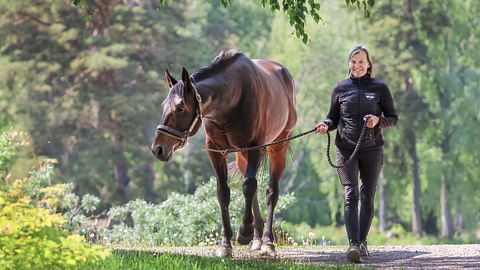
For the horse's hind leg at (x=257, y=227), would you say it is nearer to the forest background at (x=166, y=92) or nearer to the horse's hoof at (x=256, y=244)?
the horse's hoof at (x=256, y=244)

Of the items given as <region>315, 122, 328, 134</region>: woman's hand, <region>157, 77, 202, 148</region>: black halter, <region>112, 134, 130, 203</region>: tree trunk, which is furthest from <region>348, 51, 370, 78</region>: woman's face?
<region>112, 134, 130, 203</region>: tree trunk

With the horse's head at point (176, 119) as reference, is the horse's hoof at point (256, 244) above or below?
below

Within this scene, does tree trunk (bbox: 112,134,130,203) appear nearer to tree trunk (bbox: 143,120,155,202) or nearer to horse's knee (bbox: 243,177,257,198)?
tree trunk (bbox: 143,120,155,202)

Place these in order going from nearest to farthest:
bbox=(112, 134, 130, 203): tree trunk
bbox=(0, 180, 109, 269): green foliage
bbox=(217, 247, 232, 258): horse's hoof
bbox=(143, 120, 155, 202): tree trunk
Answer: bbox=(0, 180, 109, 269): green foliage
bbox=(217, 247, 232, 258): horse's hoof
bbox=(112, 134, 130, 203): tree trunk
bbox=(143, 120, 155, 202): tree trunk

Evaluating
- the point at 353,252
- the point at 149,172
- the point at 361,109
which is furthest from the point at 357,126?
the point at 149,172

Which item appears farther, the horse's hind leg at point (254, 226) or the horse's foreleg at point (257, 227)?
the horse's foreleg at point (257, 227)

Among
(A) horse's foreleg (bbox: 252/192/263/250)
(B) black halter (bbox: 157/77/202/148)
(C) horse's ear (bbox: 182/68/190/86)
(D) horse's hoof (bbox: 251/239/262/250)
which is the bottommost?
(D) horse's hoof (bbox: 251/239/262/250)

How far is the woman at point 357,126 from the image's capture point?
234 inches

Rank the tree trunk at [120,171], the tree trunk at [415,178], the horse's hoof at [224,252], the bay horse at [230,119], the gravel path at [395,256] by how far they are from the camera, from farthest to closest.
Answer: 1. the tree trunk at [415,178]
2. the tree trunk at [120,171]
3. the horse's hoof at [224,252]
4. the gravel path at [395,256]
5. the bay horse at [230,119]

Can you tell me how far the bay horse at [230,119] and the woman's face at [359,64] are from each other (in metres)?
0.97

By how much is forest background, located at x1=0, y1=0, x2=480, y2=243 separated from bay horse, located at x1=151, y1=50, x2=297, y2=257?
11817 mm

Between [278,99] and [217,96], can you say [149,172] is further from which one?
[217,96]

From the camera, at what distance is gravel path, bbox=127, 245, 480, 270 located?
6.08m

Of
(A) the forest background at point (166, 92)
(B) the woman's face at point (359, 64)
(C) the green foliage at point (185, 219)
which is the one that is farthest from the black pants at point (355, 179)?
(A) the forest background at point (166, 92)
